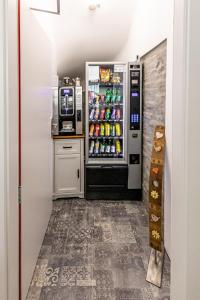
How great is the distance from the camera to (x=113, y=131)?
5125mm

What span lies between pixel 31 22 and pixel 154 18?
5.56 ft

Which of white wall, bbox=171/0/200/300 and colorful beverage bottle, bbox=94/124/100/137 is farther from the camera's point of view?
colorful beverage bottle, bbox=94/124/100/137

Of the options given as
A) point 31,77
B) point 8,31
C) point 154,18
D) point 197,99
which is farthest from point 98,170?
point 197,99

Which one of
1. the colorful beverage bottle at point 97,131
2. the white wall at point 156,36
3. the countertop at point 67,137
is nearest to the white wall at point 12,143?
the white wall at point 156,36

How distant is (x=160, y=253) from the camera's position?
9.16 ft

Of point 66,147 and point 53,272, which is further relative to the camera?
point 66,147

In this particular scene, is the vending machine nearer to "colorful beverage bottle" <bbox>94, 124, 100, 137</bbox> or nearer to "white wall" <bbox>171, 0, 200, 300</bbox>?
"colorful beverage bottle" <bbox>94, 124, 100, 137</bbox>

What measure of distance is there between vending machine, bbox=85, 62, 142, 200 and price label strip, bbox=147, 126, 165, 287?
1781mm

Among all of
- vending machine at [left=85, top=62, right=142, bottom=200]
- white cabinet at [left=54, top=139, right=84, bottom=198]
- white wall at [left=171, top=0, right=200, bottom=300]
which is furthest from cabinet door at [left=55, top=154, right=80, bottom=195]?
white wall at [left=171, top=0, right=200, bottom=300]

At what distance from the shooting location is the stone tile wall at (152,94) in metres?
3.50

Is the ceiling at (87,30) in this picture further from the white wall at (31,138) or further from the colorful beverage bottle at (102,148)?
the white wall at (31,138)

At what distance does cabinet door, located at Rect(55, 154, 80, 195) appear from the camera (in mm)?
4945

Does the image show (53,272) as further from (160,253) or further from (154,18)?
(154,18)

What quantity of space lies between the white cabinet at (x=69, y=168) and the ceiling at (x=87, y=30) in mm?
1643
